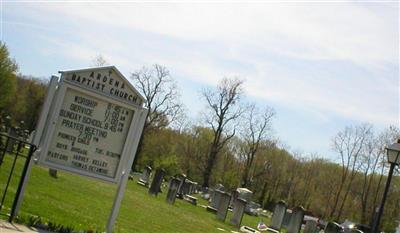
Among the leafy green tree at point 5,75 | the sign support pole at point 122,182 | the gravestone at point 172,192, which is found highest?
the leafy green tree at point 5,75

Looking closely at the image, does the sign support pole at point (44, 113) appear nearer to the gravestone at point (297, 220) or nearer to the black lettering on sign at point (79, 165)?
the black lettering on sign at point (79, 165)

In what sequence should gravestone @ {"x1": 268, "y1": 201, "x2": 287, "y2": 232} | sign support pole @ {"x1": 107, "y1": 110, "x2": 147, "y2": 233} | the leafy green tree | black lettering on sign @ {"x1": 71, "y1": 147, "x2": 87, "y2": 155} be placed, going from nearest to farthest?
black lettering on sign @ {"x1": 71, "y1": 147, "x2": 87, "y2": 155} < sign support pole @ {"x1": 107, "y1": 110, "x2": 147, "y2": 233} < gravestone @ {"x1": 268, "y1": 201, "x2": 287, "y2": 232} < the leafy green tree

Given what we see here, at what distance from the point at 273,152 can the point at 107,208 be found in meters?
58.0

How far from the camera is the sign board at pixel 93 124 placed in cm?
863

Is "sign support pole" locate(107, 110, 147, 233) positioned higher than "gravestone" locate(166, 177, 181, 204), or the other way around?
"sign support pole" locate(107, 110, 147, 233)

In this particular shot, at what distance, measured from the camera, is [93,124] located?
899 cm

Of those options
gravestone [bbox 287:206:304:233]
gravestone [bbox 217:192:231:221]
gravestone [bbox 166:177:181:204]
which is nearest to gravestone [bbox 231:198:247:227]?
gravestone [bbox 217:192:231:221]

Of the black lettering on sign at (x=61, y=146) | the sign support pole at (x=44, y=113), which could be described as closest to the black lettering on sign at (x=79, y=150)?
the black lettering on sign at (x=61, y=146)

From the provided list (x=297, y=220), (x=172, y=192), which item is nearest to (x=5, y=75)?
(x=172, y=192)

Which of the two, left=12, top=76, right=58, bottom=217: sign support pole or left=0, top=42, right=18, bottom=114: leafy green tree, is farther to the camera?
left=0, top=42, right=18, bottom=114: leafy green tree

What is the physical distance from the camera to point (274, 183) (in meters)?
70.7

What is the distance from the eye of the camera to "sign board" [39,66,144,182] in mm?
8633

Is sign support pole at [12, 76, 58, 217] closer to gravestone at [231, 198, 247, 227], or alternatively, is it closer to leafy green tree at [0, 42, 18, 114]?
gravestone at [231, 198, 247, 227]

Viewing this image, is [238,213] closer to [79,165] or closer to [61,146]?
[79,165]
